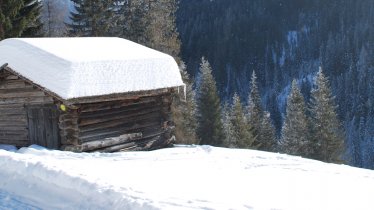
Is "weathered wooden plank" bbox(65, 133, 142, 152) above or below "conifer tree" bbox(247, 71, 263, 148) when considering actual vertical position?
above

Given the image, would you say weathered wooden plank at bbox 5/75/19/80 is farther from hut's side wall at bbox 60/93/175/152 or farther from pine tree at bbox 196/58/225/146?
pine tree at bbox 196/58/225/146

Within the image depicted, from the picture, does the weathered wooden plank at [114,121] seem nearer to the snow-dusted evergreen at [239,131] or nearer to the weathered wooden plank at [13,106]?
the weathered wooden plank at [13,106]

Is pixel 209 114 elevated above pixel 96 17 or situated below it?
below

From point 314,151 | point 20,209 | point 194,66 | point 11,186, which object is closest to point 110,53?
point 11,186

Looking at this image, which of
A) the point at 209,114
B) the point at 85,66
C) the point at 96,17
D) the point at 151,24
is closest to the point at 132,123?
the point at 85,66

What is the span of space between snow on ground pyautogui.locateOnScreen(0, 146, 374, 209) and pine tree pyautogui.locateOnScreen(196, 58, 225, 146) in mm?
23919

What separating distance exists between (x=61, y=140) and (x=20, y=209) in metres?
7.26

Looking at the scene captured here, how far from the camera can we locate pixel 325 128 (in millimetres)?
34562

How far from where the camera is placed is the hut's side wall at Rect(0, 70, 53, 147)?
48.7ft

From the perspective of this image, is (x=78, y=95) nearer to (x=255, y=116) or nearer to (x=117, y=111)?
(x=117, y=111)

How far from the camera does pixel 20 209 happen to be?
7301 mm

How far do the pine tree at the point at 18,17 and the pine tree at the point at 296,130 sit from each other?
20.4 meters

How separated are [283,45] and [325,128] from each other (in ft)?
406

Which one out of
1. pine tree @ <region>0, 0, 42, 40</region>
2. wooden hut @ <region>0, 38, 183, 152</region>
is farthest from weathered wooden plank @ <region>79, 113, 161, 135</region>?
pine tree @ <region>0, 0, 42, 40</region>
